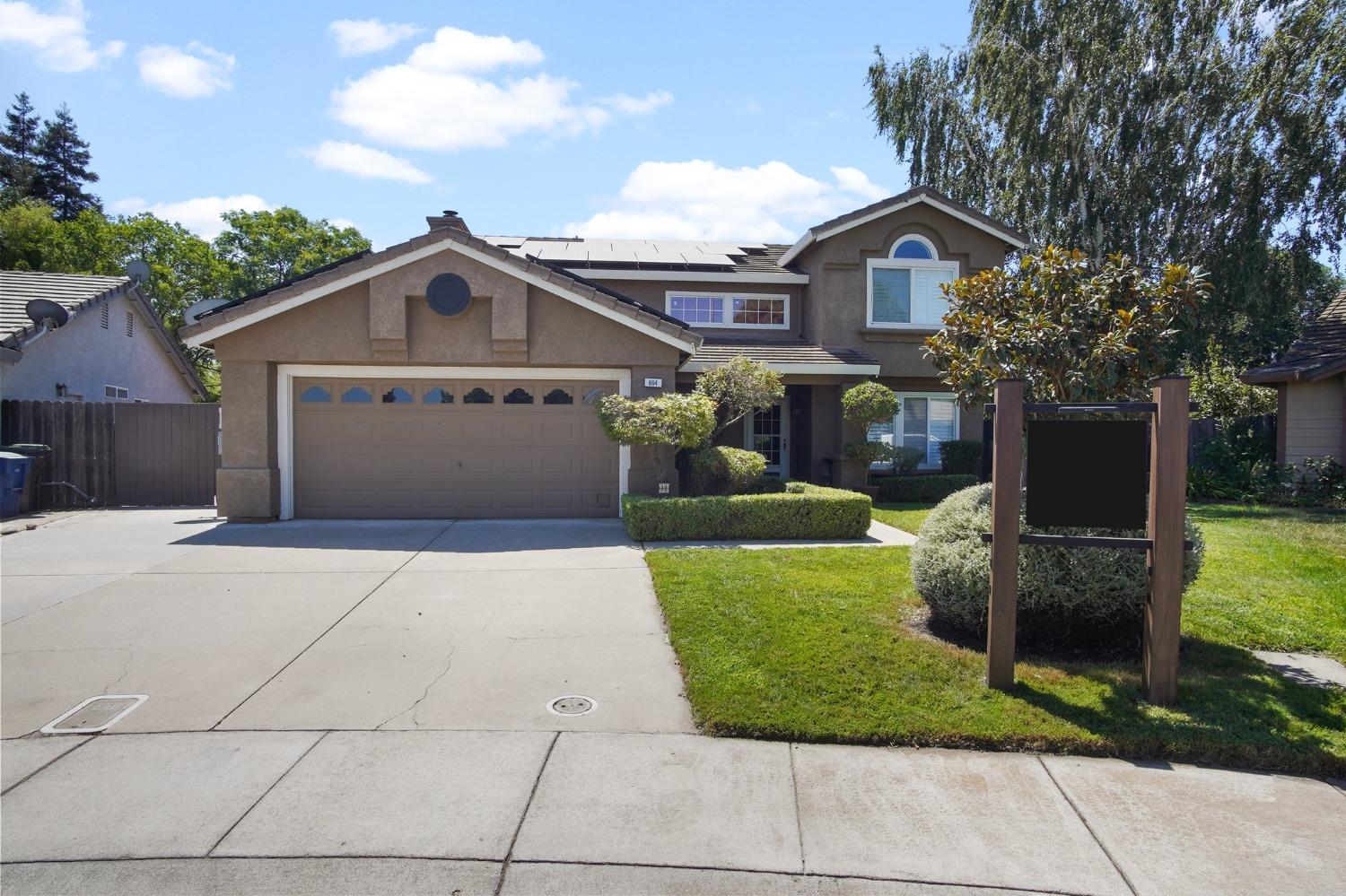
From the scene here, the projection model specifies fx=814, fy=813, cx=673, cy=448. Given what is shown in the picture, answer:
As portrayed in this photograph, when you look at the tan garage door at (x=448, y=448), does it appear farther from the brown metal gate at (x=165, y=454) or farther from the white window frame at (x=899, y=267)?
the white window frame at (x=899, y=267)

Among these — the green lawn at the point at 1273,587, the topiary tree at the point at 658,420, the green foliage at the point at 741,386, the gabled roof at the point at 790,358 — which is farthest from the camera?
the gabled roof at the point at 790,358

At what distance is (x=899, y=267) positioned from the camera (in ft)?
57.8

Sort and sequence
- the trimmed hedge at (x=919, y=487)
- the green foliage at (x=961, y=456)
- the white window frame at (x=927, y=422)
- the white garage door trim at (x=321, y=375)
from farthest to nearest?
the white window frame at (x=927, y=422)
the green foliage at (x=961, y=456)
the trimmed hedge at (x=919, y=487)
the white garage door trim at (x=321, y=375)

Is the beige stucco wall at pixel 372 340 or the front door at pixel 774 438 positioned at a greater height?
the beige stucco wall at pixel 372 340

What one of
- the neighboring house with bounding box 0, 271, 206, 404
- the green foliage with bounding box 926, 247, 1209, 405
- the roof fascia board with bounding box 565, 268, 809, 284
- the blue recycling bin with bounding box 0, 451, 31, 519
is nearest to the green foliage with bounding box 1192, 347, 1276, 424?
the roof fascia board with bounding box 565, 268, 809, 284

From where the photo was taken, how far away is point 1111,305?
649 centimetres

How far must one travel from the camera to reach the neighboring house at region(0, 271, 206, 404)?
15.7 meters

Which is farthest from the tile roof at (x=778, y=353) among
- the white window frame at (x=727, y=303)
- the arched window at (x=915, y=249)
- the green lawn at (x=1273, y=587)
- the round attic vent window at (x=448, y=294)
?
the green lawn at (x=1273, y=587)

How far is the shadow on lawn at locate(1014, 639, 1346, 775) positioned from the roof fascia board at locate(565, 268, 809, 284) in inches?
528

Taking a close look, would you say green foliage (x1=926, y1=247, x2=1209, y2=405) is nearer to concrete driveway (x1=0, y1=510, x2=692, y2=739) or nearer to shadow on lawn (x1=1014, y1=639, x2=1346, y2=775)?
shadow on lawn (x1=1014, y1=639, x2=1346, y2=775)

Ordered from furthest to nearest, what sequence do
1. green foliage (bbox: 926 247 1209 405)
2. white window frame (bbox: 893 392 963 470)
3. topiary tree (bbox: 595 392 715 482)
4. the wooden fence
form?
white window frame (bbox: 893 392 963 470)
the wooden fence
topiary tree (bbox: 595 392 715 482)
green foliage (bbox: 926 247 1209 405)

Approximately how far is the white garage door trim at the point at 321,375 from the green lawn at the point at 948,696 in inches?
277

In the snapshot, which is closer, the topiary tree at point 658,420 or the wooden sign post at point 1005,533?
the wooden sign post at point 1005,533

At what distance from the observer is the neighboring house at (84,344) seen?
15.7 metres
